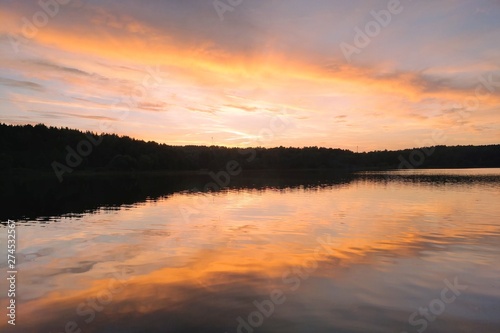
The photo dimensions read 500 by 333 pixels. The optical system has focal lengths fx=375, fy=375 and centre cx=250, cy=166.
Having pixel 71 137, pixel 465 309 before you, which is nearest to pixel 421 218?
pixel 465 309

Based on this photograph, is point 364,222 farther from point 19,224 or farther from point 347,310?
point 19,224

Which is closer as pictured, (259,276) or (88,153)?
(259,276)

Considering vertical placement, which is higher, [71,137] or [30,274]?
[71,137]

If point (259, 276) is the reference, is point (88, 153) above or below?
above

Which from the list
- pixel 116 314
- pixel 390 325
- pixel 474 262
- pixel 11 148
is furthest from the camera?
pixel 11 148

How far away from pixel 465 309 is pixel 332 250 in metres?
8.66

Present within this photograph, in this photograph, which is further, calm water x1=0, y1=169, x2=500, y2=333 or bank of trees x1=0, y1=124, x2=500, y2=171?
bank of trees x1=0, y1=124, x2=500, y2=171

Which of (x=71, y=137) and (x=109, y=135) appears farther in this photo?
(x=109, y=135)

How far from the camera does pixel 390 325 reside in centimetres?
1045

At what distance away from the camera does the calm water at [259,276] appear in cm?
1091

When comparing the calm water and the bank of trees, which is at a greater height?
the bank of trees

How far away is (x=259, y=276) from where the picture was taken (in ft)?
50.1

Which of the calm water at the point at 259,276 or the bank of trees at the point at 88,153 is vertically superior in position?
the bank of trees at the point at 88,153

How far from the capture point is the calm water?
10.9 m
